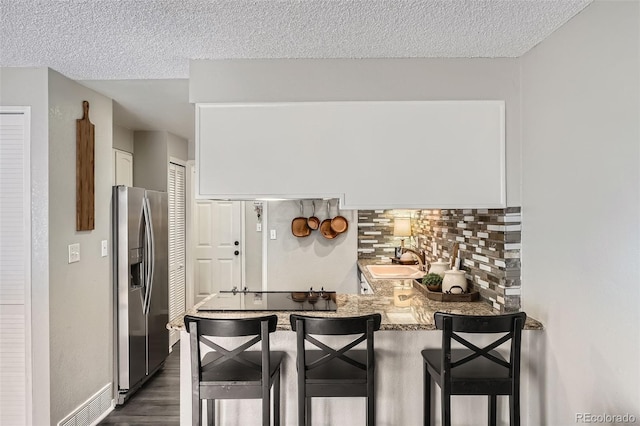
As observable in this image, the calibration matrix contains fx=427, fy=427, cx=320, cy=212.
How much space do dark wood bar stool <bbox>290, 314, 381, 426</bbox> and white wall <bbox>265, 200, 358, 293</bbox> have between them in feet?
7.94

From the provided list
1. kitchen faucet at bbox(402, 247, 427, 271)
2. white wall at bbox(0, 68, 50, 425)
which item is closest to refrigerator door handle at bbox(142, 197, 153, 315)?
white wall at bbox(0, 68, 50, 425)

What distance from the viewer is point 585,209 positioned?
1.88 m

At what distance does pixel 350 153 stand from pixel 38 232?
1982 mm

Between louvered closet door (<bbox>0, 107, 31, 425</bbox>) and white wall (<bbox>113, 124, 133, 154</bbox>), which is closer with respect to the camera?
louvered closet door (<bbox>0, 107, 31, 425</bbox>)

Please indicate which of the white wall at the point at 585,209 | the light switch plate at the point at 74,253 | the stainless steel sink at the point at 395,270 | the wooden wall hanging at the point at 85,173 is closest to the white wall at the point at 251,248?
the stainless steel sink at the point at 395,270

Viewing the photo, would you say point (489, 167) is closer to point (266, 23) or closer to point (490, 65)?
point (490, 65)

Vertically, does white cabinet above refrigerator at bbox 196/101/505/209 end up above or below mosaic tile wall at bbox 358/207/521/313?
above

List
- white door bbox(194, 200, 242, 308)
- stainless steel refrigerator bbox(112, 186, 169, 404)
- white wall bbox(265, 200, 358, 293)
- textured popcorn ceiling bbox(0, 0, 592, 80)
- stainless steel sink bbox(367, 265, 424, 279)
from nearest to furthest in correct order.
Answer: textured popcorn ceiling bbox(0, 0, 592, 80)
stainless steel refrigerator bbox(112, 186, 169, 404)
stainless steel sink bbox(367, 265, 424, 279)
white wall bbox(265, 200, 358, 293)
white door bbox(194, 200, 242, 308)

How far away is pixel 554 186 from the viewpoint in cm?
214

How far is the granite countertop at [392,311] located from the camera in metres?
2.26

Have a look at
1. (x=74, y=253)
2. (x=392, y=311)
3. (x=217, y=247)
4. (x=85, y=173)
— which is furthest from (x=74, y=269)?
(x=217, y=247)

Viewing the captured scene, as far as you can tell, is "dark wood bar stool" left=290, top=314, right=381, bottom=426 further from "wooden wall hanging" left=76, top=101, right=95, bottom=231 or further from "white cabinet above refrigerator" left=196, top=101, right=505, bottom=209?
"wooden wall hanging" left=76, top=101, right=95, bottom=231

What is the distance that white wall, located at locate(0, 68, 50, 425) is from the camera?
8.66ft

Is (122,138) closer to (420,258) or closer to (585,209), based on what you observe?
(420,258)
